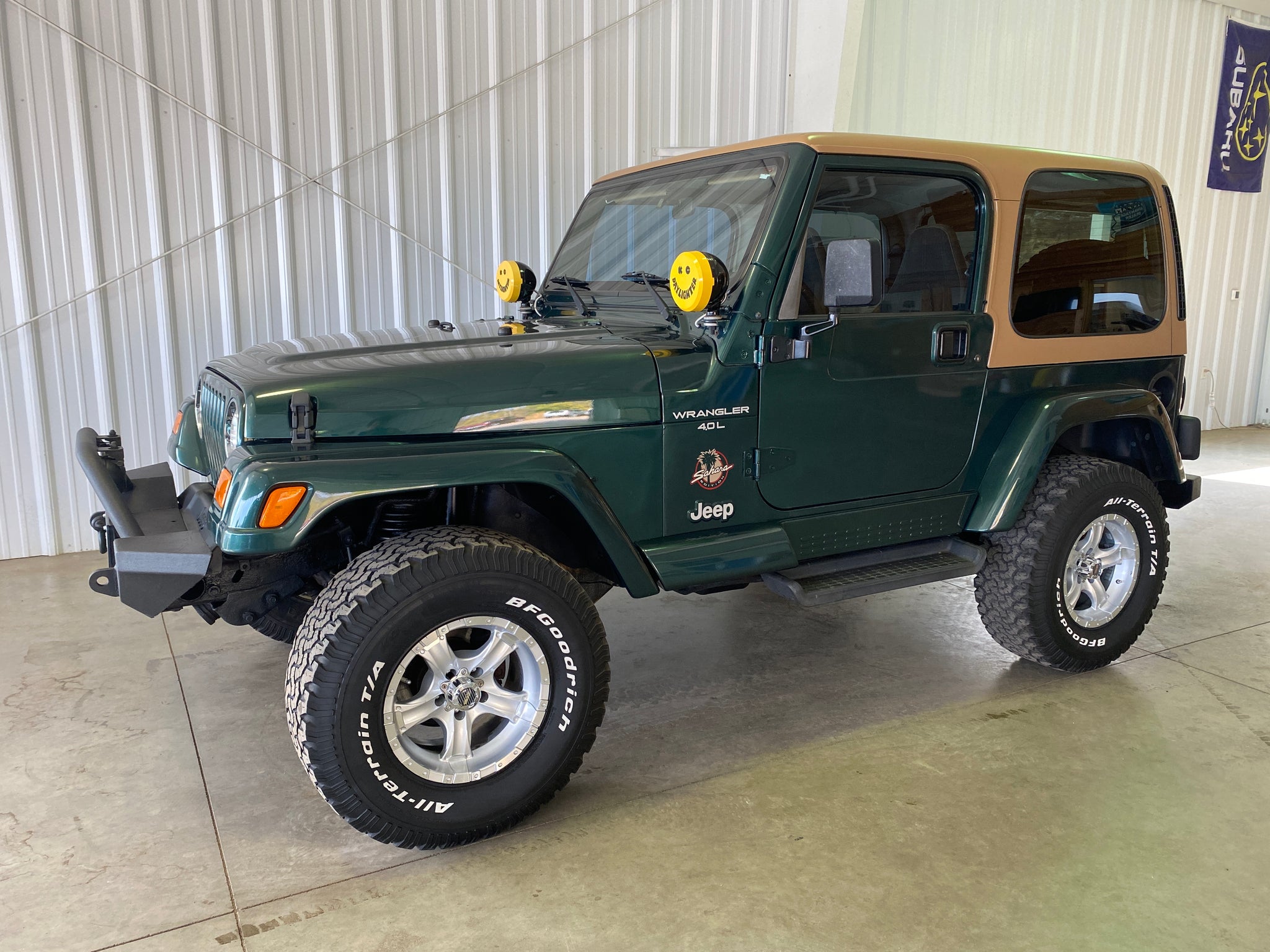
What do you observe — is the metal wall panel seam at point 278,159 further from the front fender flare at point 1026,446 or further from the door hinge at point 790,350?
the front fender flare at point 1026,446

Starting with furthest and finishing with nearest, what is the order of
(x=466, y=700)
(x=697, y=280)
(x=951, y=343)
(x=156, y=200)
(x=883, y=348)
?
(x=156, y=200), (x=951, y=343), (x=883, y=348), (x=697, y=280), (x=466, y=700)

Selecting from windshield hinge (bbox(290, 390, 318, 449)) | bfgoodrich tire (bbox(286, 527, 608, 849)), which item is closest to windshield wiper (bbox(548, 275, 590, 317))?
bfgoodrich tire (bbox(286, 527, 608, 849))

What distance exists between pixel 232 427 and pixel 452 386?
60 cm

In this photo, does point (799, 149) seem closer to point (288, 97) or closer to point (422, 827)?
point (422, 827)

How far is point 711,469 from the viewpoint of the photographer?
2.86 meters

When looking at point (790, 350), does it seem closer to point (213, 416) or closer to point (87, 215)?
point (213, 416)

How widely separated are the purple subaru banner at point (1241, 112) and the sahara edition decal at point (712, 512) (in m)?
8.94

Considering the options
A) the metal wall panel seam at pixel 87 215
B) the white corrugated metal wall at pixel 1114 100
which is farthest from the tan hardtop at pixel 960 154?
the white corrugated metal wall at pixel 1114 100

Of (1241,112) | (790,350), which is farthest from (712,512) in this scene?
(1241,112)

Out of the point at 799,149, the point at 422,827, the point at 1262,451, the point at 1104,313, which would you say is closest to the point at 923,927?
the point at 422,827

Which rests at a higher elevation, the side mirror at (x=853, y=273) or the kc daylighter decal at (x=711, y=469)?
the side mirror at (x=853, y=273)

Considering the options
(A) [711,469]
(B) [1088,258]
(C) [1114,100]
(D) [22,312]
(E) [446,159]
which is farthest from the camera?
(C) [1114,100]

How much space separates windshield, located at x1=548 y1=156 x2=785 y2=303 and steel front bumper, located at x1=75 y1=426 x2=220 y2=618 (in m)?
1.53

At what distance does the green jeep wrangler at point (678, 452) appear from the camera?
239cm
